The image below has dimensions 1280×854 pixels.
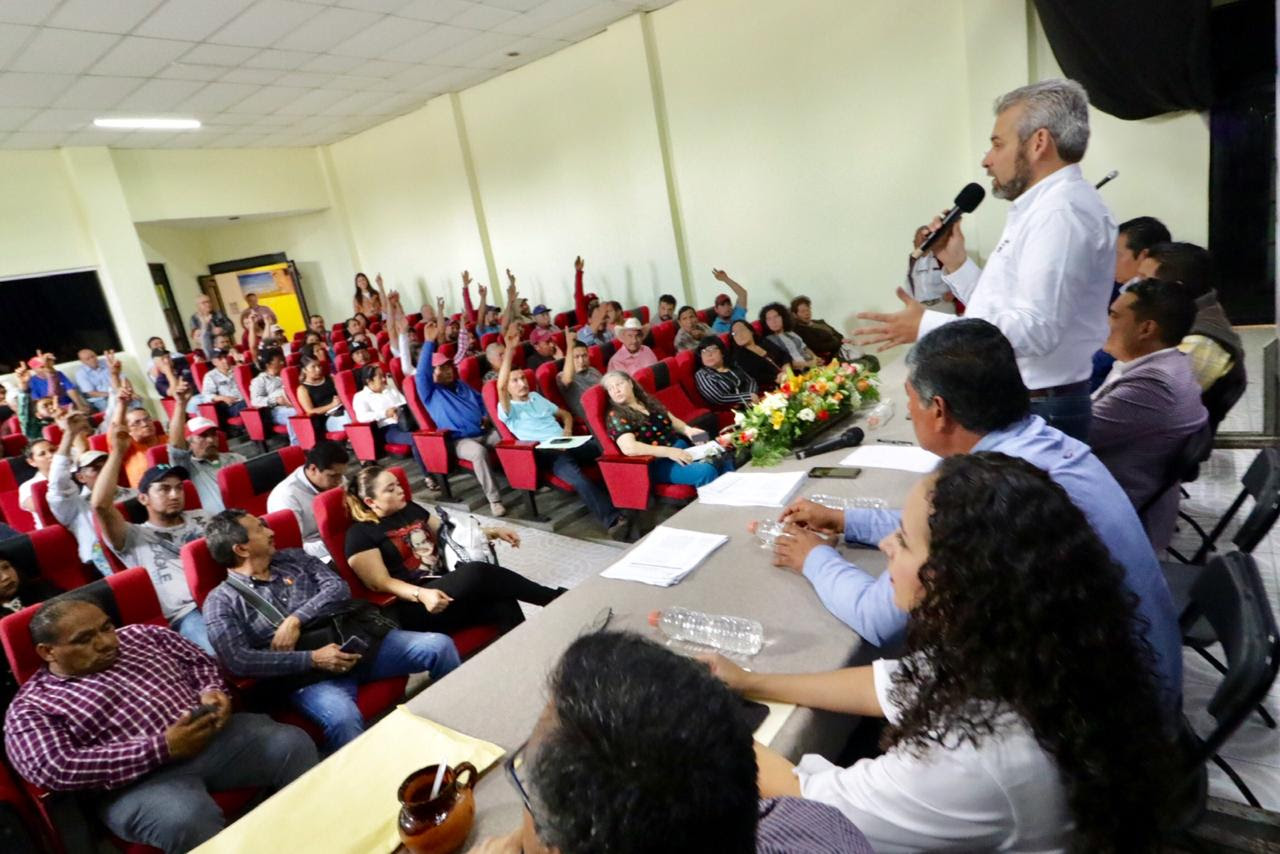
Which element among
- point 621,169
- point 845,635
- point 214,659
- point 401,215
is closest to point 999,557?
point 845,635

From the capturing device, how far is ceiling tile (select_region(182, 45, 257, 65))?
19.3 ft

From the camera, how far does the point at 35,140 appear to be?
7.82m

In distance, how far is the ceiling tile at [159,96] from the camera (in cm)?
662

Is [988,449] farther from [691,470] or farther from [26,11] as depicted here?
[26,11]

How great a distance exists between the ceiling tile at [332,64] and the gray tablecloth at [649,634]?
22.8ft

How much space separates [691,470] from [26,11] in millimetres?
5617

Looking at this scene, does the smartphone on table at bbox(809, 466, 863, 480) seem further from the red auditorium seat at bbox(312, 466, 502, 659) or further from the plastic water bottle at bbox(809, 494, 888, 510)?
the red auditorium seat at bbox(312, 466, 502, 659)

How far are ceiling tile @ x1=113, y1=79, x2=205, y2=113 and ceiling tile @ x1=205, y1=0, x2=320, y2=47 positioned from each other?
1323 millimetres

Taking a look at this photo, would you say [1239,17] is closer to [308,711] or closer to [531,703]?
[531,703]

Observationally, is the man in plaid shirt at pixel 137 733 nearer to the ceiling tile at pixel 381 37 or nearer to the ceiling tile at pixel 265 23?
the ceiling tile at pixel 265 23

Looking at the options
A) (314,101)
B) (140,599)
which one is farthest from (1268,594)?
(314,101)

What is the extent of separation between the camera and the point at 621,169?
7.94m

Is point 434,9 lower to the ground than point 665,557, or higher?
higher

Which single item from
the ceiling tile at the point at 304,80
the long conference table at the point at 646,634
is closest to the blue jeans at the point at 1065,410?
the long conference table at the point at 646,634
